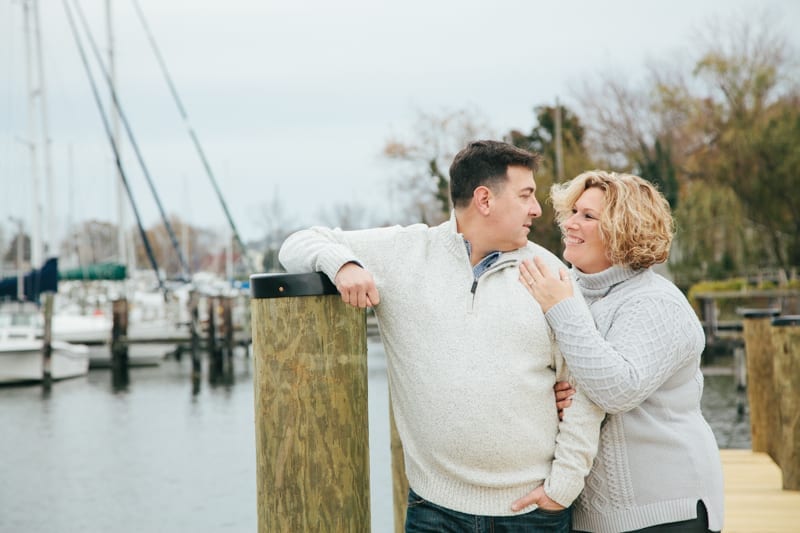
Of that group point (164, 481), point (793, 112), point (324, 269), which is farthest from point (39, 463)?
point (793, 112)

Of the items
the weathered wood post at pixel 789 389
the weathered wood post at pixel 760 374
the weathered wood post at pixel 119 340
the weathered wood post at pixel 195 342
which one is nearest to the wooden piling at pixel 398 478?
the weathered wood post at pixel 789 389

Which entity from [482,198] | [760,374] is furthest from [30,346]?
[482,198]

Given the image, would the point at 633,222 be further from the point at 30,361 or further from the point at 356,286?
the point at 30,361

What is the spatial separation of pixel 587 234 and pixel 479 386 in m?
0.65

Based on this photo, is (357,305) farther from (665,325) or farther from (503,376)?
(665,325)

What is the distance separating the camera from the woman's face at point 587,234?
340cm

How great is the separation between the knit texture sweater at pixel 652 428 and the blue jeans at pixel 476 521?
7.1 inches

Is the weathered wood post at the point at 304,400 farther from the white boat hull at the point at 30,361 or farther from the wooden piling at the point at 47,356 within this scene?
the white boat hull at the point at 30,361

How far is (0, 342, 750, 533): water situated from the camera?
53.5 ft

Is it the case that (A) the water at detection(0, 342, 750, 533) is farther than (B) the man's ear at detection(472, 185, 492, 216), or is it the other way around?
(A) the water at detection(0, 342, 750, 533)

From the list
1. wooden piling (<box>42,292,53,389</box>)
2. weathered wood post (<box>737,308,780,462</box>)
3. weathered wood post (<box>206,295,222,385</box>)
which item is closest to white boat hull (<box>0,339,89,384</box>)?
wooden piling (<box>42,292,53,389</box>)

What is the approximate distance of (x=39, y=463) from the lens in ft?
70.0

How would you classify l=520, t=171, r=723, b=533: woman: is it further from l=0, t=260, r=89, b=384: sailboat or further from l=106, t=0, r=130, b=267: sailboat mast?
l=106, t=0, r=130, b=267: sailboat mast

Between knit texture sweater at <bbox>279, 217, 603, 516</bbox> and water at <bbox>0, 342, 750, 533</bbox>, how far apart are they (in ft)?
37.9
